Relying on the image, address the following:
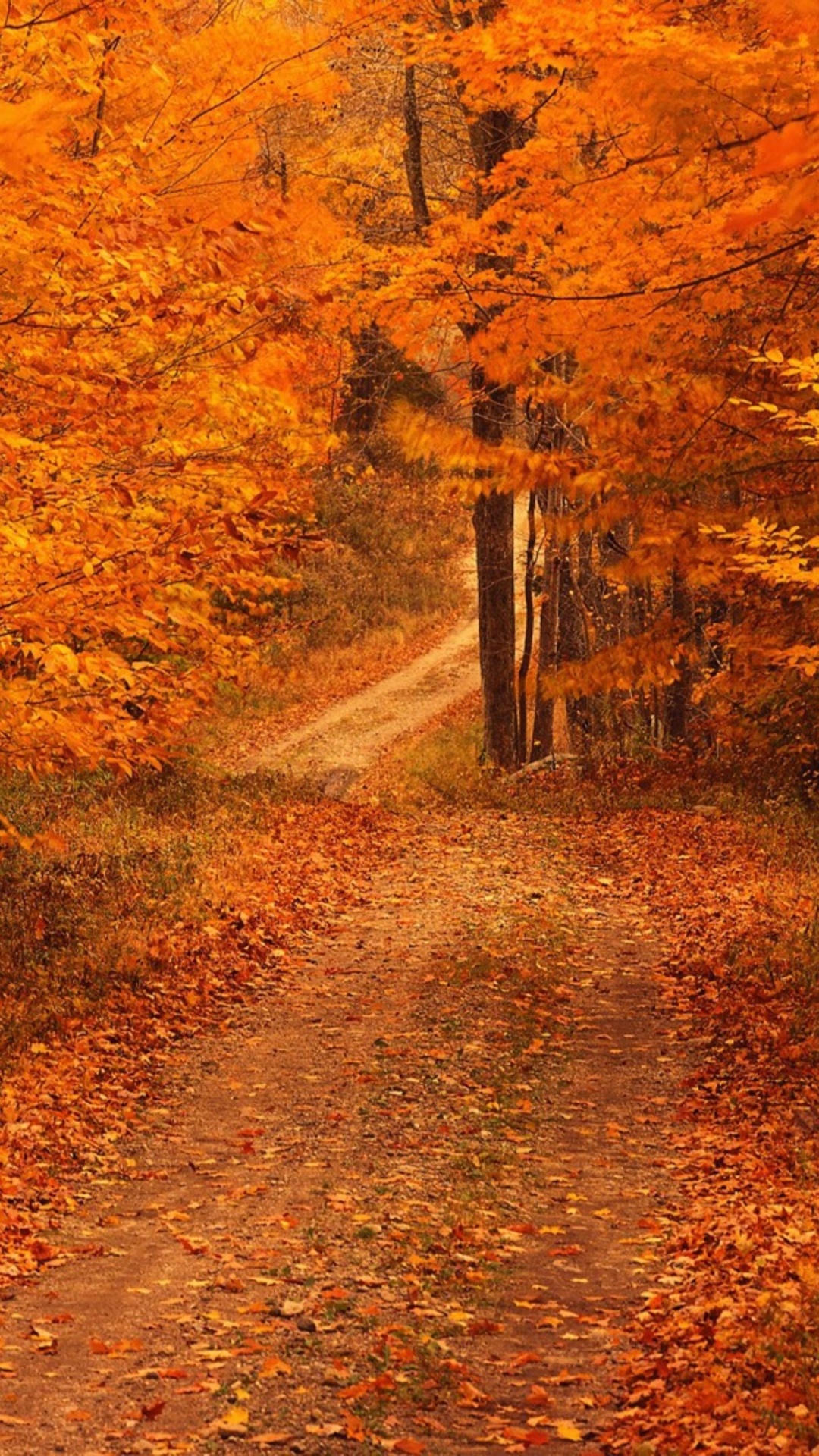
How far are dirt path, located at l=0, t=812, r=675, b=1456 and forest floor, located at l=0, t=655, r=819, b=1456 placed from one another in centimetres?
2

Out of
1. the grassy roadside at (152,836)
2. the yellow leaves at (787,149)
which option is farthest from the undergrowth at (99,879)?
the yellow leaves at (787,149)

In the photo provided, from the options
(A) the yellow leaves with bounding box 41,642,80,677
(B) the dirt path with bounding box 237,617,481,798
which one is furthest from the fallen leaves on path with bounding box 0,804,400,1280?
(B) the dirt path with bounding box 237,617,481,798

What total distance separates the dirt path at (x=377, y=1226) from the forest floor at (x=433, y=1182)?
0.7 inches

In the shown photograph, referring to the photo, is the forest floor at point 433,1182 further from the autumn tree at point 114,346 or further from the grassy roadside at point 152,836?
the autumn tree at point 114,346

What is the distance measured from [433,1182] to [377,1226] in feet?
2.19

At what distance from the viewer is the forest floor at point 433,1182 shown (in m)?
5.11

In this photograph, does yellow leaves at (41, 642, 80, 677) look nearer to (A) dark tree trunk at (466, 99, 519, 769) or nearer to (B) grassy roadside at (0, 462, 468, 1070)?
(B) grassy roadside at (0, 462, 468, 1070)

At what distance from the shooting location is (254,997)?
35.6ft

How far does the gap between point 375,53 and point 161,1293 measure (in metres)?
17.3

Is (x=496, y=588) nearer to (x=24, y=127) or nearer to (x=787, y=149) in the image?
(x=787, y=149)

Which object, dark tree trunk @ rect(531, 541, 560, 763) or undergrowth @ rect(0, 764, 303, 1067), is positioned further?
dark tree trunk @ rect(531, 541, 560, 763)

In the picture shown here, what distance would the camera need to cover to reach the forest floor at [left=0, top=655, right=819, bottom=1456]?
16.8 feet

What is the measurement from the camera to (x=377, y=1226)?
22.5 ft

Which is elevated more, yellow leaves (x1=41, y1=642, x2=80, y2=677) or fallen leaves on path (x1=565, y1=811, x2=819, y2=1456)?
yellow leaves (x1=41, y1=642, x2=80, y2=677)
